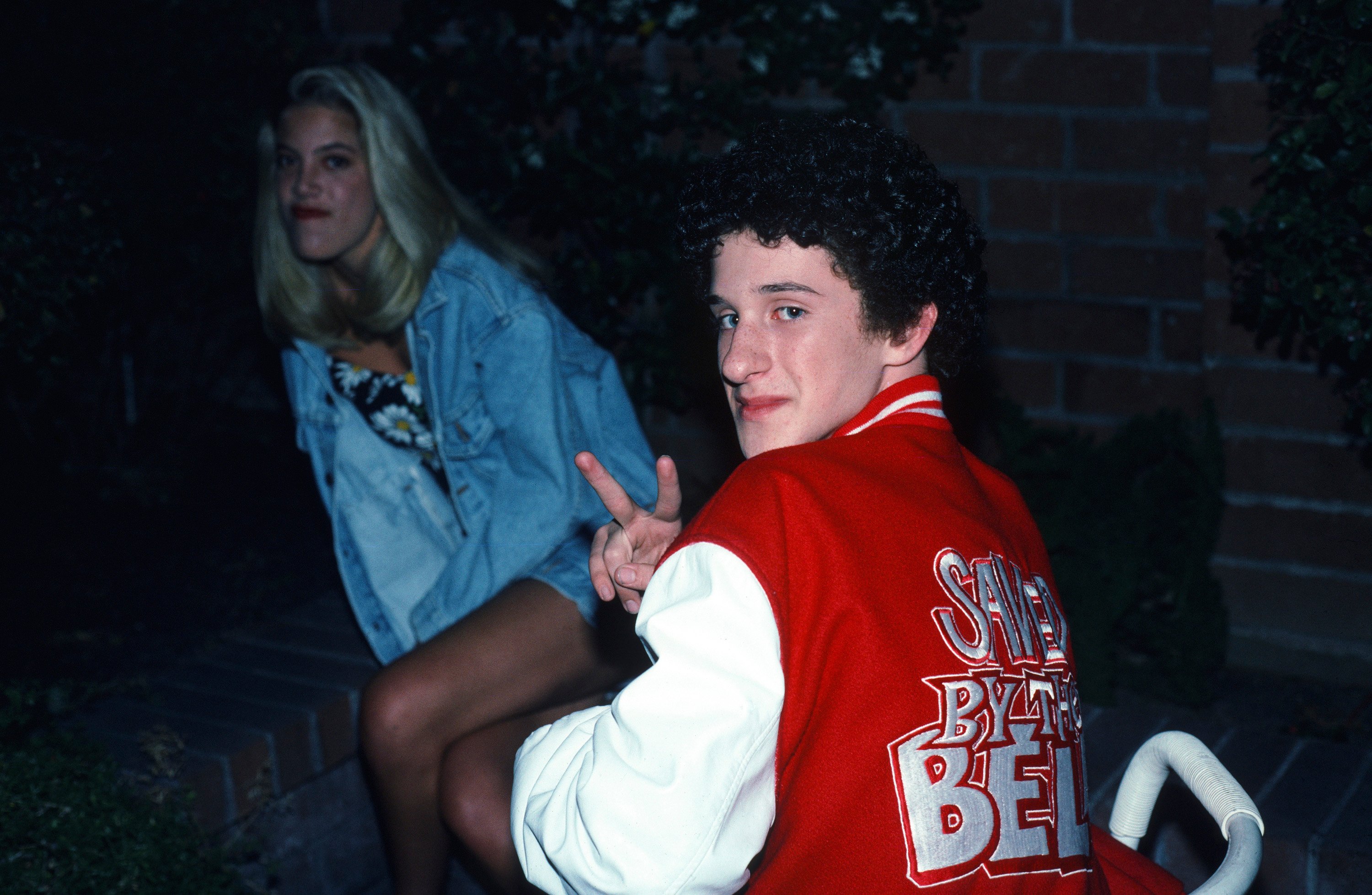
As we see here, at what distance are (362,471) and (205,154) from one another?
144cm

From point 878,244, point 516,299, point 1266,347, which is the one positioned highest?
point 878,244

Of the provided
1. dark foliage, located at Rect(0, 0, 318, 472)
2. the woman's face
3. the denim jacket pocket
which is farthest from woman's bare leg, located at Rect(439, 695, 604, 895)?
dark foliage, located at Rect(0, 0, 318, 472)

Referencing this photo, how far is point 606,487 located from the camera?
4.59ft

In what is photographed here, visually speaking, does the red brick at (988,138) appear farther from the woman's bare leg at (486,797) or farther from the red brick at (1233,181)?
the woman's bare leg at (486,797)

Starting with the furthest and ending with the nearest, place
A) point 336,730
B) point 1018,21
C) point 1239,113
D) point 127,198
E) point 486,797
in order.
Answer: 1. point 127,198
2. point 1018,21
3. point 1239,113
4. point 336,730
5. point 486,797

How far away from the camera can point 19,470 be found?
371 cm

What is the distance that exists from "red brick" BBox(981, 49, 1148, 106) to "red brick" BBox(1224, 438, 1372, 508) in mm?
907

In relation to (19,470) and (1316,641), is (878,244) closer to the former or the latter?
(1316,641)

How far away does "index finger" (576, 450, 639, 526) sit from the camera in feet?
4.51

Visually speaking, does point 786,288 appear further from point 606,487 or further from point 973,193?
point 973,193

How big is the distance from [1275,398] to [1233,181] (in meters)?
0.53

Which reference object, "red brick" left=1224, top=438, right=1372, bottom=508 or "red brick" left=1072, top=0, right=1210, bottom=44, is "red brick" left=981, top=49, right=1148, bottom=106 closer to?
"red brick" left=1072, top=0, right=1210, bottom=44

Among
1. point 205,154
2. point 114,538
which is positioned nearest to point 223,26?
point 205,154

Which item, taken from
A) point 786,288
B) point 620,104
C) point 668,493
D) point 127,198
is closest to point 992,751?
point 668,493
